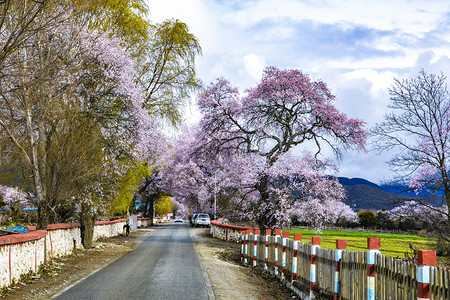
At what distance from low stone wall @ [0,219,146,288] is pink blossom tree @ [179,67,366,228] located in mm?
9853

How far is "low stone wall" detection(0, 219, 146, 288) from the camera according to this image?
11070 mm

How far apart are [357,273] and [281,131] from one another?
1881 cm

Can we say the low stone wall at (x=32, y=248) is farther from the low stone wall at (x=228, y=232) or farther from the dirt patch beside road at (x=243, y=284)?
the low stone wall at (x=228, y=232)

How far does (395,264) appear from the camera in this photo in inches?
251

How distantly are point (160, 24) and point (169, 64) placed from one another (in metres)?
2.61

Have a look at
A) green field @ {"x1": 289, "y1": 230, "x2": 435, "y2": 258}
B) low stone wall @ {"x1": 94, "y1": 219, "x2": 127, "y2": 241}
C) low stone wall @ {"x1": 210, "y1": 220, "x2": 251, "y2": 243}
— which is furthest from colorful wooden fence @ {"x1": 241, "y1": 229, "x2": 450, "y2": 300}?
low stone wall @ {"x1": 94, "y1": 219, "x2": 127, "y2": 241}

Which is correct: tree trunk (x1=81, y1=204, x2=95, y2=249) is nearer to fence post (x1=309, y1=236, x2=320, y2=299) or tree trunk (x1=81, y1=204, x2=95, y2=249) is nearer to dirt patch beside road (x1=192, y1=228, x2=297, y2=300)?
dirt patch beside road (x1=192, y1=228, x2=297, y2=300)

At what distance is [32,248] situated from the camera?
521 inches

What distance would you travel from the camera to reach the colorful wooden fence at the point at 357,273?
18.1 feet

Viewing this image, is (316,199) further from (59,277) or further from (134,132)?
(59,277)

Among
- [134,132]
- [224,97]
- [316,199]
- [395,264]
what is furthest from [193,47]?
[395,264]

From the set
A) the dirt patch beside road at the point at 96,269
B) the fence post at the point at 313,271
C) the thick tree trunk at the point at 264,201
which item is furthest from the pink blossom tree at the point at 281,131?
the fence post at the point at 313,271

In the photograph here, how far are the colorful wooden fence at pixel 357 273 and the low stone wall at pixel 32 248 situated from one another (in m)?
6.97

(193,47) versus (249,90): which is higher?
(193,47)
